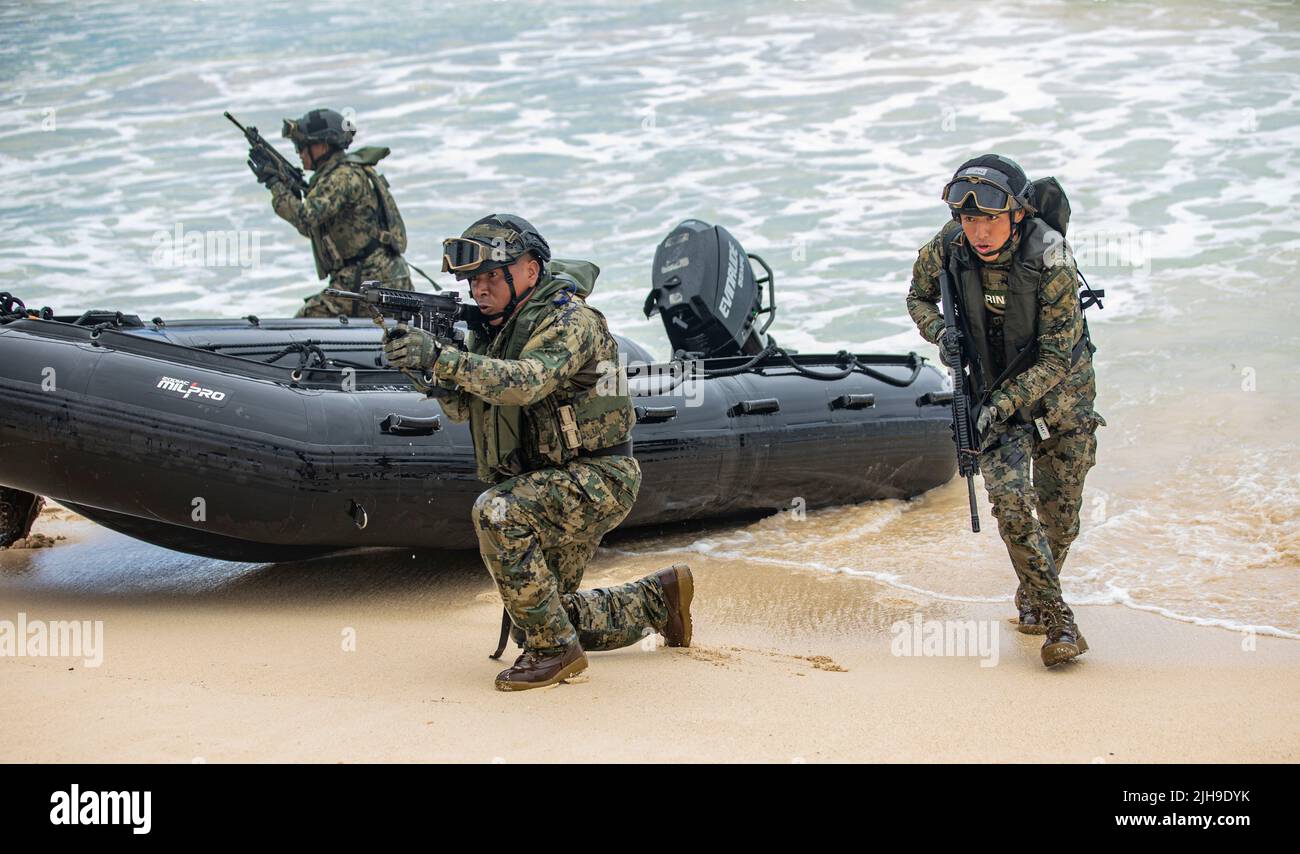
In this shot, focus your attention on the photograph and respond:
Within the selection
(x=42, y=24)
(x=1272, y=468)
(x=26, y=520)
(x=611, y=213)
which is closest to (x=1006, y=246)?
(x=1272, y=468)

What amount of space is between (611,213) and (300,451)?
9078 mm

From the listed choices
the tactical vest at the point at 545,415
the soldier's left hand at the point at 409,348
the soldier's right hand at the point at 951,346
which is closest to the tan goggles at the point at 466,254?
the tactical vest at the point at 545,415

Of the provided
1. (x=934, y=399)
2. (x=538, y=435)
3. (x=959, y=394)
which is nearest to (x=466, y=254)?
(x=538, y=435)

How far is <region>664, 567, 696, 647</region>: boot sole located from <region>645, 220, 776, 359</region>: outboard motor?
2.50m

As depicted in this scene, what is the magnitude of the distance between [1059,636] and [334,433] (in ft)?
8.76

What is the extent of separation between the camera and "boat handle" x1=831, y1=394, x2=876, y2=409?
676 centimetres

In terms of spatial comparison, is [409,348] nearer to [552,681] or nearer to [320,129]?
[552,681]

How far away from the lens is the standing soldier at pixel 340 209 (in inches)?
305

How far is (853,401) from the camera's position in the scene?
22.3ft

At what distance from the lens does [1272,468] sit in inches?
285

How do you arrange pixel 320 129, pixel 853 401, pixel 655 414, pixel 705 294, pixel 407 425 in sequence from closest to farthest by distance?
1. pixel 407 425
2. pixel 655 414
3. pixel 853 401
4. pixel 705 294
5. pixel 320 129

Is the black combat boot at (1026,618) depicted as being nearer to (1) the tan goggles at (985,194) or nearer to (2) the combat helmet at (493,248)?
(1) the tan goggles at (985,194)

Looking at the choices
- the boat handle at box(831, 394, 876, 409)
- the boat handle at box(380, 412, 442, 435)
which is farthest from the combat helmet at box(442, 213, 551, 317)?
the boat handle at box(831, 394, 876, 409)
